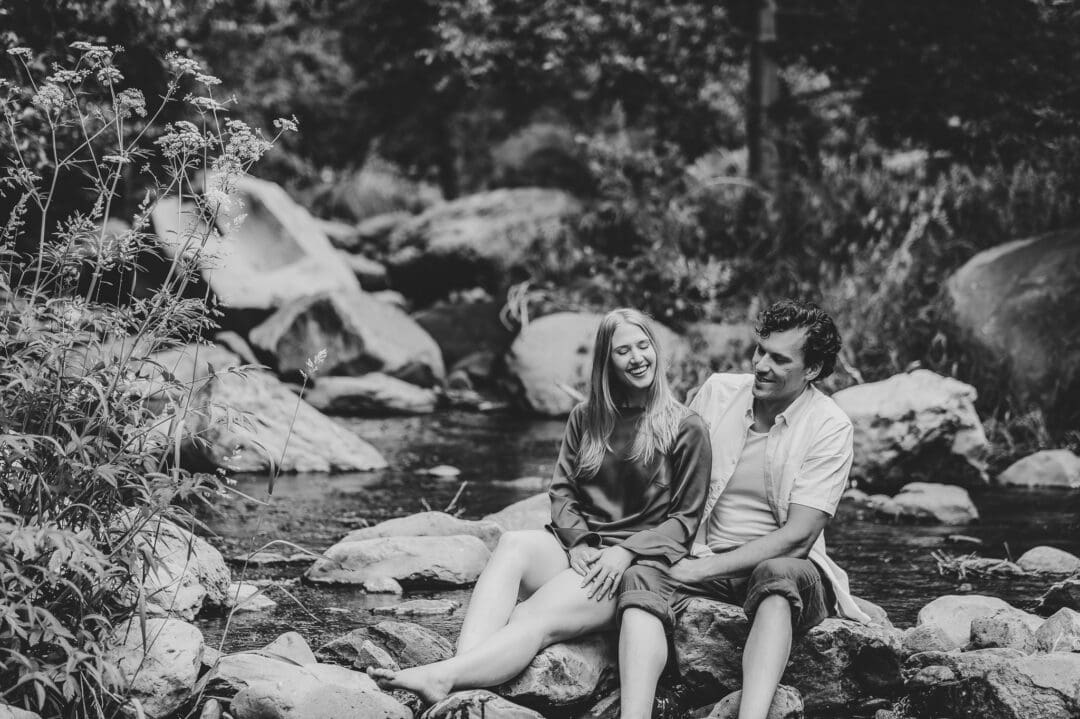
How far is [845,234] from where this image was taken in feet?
37.3

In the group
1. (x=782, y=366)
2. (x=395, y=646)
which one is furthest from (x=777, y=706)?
(x=395, y=646)

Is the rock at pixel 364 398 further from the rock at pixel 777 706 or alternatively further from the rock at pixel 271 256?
the rock at pixel 777 706

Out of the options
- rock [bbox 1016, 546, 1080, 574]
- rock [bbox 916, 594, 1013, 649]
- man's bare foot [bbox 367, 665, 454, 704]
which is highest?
man's bare foot [bbox 367, 665, 454, 704]

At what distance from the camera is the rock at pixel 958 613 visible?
13.7ft

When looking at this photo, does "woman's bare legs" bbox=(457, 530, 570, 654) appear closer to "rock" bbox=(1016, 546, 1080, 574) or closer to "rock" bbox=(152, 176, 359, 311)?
"rock" bbox=(1016, 546, 1080, 574)

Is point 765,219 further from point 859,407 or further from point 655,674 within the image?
point 655,674

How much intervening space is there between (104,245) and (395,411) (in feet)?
22.2

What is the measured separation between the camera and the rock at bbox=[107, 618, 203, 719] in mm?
3203

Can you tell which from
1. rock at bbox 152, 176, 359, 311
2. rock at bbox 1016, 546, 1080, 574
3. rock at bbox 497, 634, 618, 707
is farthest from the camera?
rock at bbox 152, 176, 359, 311

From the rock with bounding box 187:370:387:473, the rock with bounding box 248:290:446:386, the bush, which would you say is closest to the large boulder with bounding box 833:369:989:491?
the rock with bounding box 187:370:387:473

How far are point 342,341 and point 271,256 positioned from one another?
106 inches

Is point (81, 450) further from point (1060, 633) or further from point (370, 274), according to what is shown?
point (370, 274)

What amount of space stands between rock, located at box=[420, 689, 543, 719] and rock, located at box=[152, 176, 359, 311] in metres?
8.83

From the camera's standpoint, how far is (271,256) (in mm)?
12703
